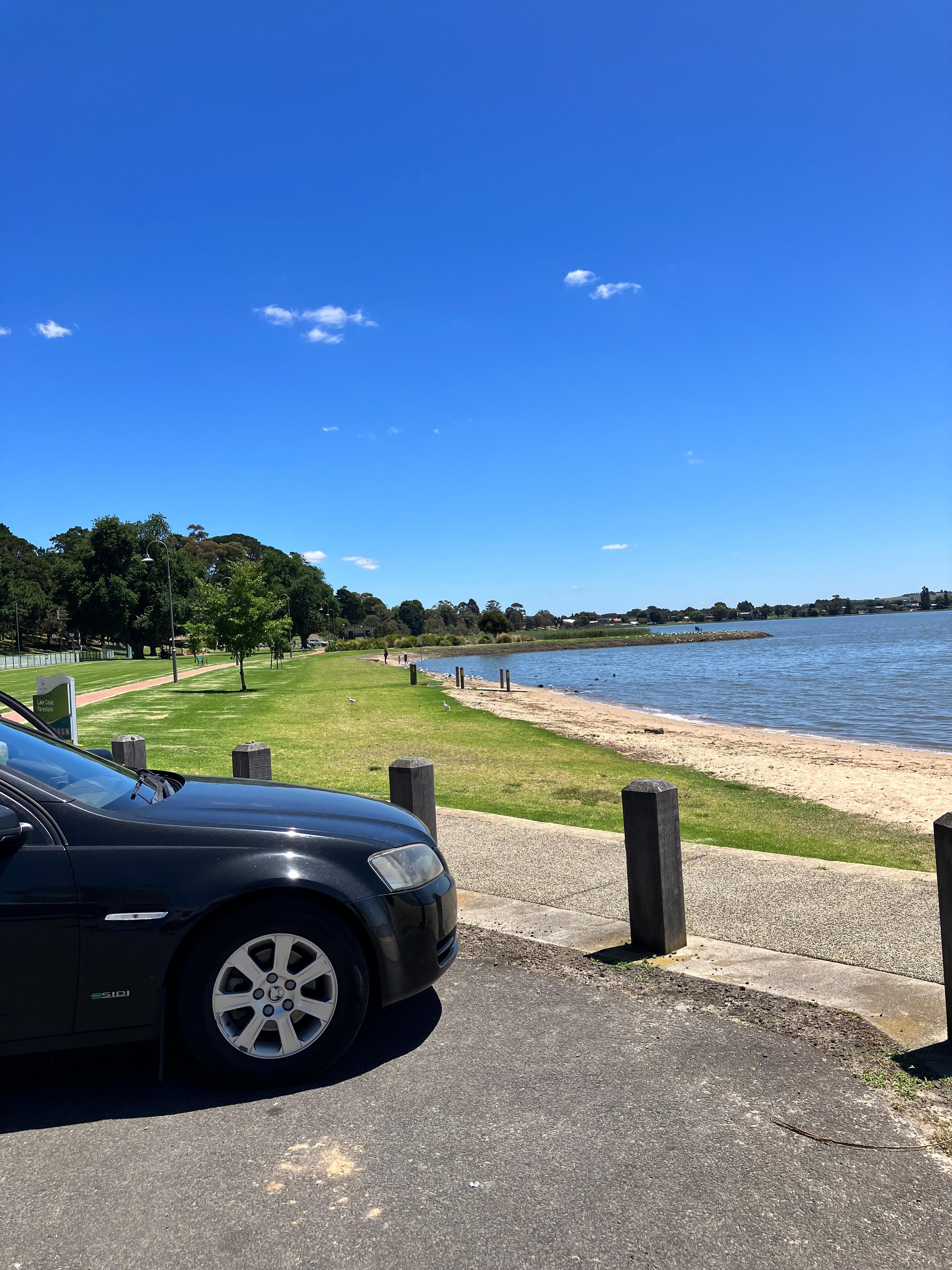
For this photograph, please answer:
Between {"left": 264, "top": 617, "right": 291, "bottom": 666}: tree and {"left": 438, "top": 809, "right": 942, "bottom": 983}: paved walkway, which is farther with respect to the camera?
{"left": 264, "top": 617, "right": 291, "bottom": 666}: tree

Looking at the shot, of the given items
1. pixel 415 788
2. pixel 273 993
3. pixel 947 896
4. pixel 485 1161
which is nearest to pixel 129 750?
pixel 415 788

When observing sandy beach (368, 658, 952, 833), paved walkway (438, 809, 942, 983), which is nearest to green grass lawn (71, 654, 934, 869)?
sandy beach (368, 658, 952, 833)

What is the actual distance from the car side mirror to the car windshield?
25 cm

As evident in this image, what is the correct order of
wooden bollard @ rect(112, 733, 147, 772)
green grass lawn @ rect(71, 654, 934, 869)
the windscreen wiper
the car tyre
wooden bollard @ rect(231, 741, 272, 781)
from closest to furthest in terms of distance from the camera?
the car tyre < the windscreen wiper < wooden bollard @ rect(231, 741, 272, 781) < wooden bollard @ rect(112, 733, 147, 772) < green grass lawn @ rect(71, 654, 934, 869)

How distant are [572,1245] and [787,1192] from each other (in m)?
0.71

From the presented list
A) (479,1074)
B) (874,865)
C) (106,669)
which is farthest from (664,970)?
(106,669)

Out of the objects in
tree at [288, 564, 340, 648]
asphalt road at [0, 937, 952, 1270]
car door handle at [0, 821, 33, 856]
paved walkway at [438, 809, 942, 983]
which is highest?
tree at [288, 564, 340, 648]

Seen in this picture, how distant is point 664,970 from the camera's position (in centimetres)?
458

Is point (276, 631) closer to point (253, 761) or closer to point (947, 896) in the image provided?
point (253, 761)

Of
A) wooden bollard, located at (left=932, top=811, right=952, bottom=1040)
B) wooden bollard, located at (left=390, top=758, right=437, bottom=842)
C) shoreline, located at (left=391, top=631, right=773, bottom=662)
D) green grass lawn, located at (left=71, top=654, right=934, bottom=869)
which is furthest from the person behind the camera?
shoreline, located at (left=391, top=631, right=773, bottom=662)

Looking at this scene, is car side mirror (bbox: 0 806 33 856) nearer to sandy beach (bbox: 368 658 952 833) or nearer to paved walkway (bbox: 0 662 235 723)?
sandy beach (bbox: 368 658 952 833)

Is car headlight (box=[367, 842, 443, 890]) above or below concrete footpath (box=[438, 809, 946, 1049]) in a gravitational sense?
above

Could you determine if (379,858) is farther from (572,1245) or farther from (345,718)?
(345,718)

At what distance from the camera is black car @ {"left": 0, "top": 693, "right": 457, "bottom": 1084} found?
10.6ft
